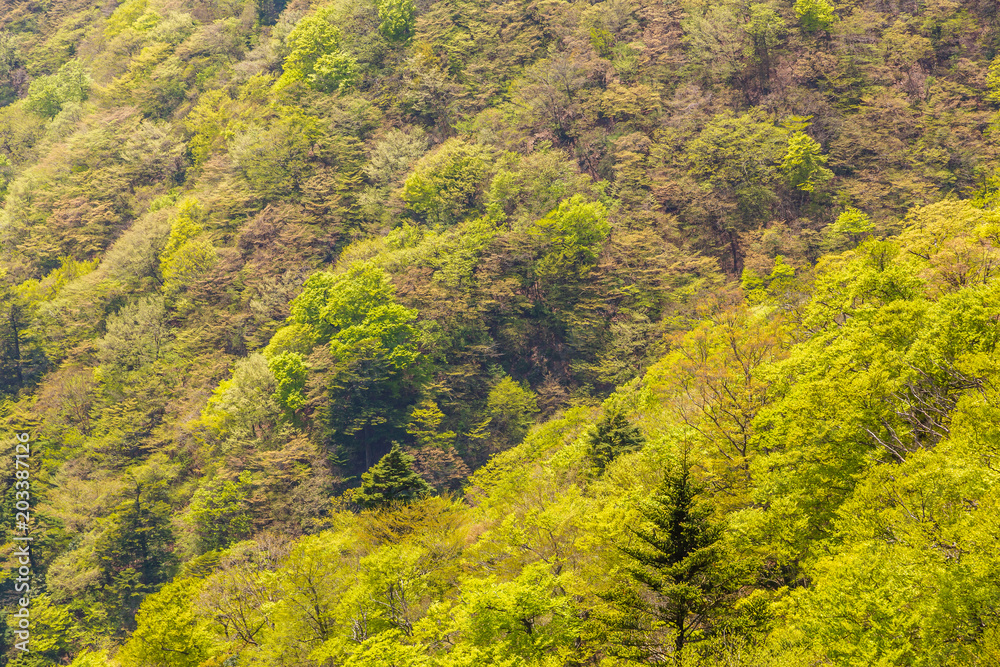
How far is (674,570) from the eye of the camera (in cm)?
1595

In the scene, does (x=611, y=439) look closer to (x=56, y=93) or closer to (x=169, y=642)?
(x=169, y=642)

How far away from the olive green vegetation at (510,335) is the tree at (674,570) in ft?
0.31

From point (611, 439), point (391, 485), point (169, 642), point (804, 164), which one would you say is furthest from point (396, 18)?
point (169, 642)

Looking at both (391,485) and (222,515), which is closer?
(391,485)

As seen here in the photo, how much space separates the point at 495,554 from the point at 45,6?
104 m

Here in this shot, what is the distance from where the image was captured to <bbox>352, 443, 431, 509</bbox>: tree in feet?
108

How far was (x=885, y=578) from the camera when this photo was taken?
1553 centimetres

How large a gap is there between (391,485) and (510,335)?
20.3 metres

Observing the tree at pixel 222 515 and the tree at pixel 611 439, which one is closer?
the tree at pixel 611 439

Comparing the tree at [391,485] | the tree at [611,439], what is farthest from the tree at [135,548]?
the tree at [611,439]

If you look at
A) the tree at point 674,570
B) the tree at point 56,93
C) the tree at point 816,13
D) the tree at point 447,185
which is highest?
the tree at point 56,93

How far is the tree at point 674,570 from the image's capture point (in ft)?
52.7

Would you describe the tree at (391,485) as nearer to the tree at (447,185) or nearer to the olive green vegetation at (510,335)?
the olive green vegetation at (510,335)

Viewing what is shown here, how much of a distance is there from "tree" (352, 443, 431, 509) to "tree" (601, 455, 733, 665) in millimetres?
17710
